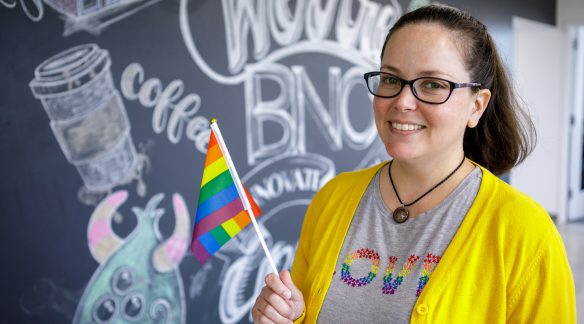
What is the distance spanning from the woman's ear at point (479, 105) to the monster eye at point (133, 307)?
177 centimetres

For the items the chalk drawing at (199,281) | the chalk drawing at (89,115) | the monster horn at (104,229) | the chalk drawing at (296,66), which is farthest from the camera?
the chalk drawing at (296,66)

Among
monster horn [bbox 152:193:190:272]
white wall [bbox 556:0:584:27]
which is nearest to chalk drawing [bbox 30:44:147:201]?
monster horn [bbox 152:193:190:272]

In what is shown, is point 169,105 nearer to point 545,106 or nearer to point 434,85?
point 434,85

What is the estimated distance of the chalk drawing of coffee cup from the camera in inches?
80.4

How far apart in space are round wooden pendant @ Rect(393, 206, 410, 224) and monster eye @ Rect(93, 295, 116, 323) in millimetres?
1572

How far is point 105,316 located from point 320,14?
2.07m

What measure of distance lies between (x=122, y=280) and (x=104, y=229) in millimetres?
255

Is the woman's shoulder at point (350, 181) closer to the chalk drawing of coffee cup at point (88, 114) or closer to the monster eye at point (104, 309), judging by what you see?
the chalk drawing of coffee cup at point (88, 114)

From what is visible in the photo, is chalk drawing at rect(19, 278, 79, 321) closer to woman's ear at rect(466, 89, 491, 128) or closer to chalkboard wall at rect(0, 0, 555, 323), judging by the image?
chalkboard wall at rect(0, 0, 555, 323)

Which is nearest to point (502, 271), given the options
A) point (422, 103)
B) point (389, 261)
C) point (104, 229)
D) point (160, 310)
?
point (389, 261)

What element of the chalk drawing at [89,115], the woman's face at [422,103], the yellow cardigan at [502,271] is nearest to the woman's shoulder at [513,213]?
the yellow cardigan at [502,271]

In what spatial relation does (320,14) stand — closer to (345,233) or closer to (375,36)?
(375,36)

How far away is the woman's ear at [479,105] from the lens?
1169 millimetres

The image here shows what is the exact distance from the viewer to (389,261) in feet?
3.60
